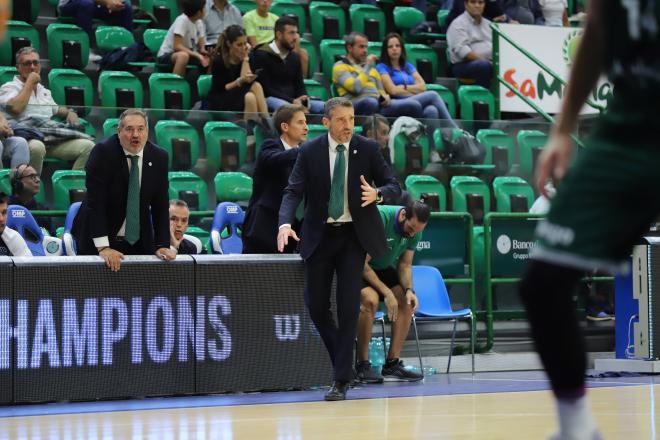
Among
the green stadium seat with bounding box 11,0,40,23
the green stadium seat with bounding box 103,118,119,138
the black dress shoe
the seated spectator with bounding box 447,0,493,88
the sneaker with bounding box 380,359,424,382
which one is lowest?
the sneaker with bounding box 380,359,424,382

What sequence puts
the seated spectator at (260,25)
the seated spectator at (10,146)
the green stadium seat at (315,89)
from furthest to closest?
the seated spectator at (260,25), the green stadium seat at (315,89), the seated spectator at (10,146)

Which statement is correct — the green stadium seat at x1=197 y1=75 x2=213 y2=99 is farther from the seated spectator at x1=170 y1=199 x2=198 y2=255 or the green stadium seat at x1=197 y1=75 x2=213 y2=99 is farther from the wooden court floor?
the wooden court floor

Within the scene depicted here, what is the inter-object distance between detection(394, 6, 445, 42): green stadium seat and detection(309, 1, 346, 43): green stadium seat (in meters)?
0.93

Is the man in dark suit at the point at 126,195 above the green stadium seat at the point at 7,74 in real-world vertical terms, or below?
below

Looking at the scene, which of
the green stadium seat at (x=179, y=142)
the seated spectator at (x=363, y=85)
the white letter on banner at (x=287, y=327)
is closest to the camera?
the white letter on banner at (x=287, y=327)

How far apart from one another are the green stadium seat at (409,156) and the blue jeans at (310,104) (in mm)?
1595

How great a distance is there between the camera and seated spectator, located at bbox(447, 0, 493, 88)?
15.3 m

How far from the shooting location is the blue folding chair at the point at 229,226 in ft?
35.0

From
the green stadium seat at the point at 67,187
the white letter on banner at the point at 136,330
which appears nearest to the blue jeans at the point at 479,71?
the green stadium seat at the point at 67,187

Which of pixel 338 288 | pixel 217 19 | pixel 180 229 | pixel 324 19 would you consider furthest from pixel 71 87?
pixel 338 288

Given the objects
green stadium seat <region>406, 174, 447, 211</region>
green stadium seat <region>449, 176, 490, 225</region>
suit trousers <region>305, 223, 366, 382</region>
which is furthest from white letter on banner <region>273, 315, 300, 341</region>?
green stadium seat <region>449, 176, 490, 225</region>

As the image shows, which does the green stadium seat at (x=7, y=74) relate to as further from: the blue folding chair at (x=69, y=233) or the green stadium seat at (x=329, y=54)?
the green stadium seat at (x=329, y=54)

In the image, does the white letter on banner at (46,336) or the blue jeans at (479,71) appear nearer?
the white letter on banner at (46,336)

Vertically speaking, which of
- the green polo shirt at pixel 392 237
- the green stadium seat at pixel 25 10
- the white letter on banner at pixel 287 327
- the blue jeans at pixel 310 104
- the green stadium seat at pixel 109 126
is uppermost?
the green stadium seat at pixel 25 10
